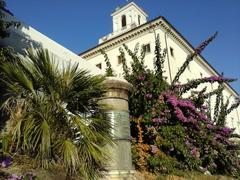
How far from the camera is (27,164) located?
5516mm

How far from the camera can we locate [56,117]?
237 inches

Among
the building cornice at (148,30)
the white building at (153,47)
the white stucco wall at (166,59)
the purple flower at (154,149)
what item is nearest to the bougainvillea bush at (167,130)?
the purple flower at (154,149)

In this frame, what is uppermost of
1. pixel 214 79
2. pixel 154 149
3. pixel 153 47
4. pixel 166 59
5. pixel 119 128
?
pixel 153 47

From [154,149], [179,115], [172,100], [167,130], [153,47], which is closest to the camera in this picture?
[154,149]

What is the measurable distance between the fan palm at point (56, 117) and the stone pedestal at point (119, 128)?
0.96 feet

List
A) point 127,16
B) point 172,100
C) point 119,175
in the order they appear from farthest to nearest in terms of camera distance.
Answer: point 127,16 < point 172,100 < point 119,175

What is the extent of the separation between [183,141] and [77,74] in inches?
189

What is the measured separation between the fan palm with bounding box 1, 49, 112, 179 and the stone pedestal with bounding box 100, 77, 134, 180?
0.29 metres

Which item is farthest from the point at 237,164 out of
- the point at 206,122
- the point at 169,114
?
the point at 169,114

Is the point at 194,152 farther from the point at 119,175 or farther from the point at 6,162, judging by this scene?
the point at 6,162

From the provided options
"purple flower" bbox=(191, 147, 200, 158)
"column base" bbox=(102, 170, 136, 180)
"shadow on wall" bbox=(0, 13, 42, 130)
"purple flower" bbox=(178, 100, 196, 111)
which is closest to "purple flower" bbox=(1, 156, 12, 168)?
"column base" bbox=(102, 170, 136, 180)

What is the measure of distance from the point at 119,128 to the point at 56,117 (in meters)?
1.47

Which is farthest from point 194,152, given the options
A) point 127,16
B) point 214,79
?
point 127,16

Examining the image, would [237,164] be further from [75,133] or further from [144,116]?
[75,133]
